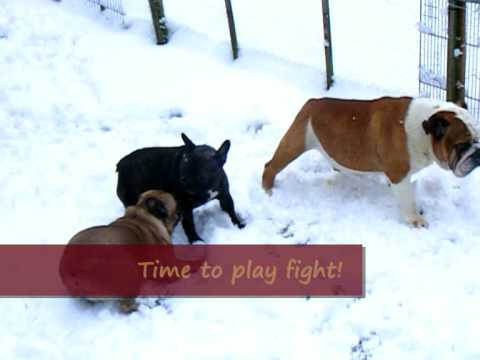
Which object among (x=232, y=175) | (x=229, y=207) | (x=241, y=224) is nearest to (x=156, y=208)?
(x=229, y=207)

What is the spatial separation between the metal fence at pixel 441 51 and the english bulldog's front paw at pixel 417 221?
155 cm

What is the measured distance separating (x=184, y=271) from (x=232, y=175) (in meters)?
1.23

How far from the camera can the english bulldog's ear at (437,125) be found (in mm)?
4449

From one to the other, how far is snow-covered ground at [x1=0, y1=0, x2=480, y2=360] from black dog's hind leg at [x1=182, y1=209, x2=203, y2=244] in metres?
0.15

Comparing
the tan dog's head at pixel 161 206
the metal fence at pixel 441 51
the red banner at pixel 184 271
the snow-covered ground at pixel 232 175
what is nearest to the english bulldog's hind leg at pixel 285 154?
the snow-covered ground at pixel 232 175

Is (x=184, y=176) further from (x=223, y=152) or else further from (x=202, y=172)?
(x=223, y=152)

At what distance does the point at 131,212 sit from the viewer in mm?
4836

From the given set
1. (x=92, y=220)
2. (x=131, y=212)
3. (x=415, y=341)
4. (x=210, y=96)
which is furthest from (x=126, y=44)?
(x=415, y=341)

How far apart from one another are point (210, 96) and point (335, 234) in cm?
262

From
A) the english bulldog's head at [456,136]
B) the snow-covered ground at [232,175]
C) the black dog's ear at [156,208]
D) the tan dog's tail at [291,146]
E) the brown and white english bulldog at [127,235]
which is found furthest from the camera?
the tan dog's tail at [291,146]

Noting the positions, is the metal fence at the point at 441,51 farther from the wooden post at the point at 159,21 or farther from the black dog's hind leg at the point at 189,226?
the wooden post at the point at 159,21

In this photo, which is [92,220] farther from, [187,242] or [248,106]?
[248,106]

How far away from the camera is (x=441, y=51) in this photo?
6.25 m

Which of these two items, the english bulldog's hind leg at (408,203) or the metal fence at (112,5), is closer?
the english bulldog's hind leg at (408,203)
